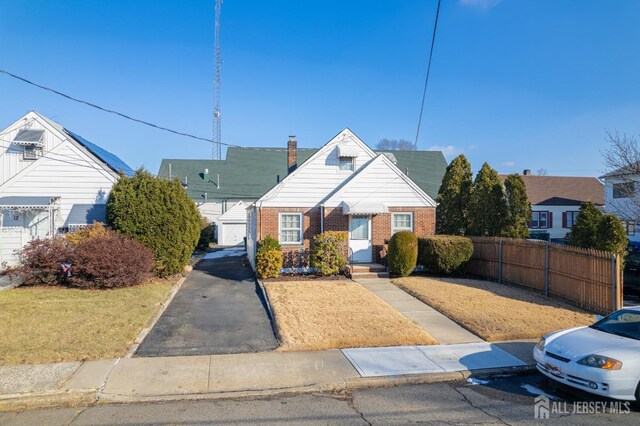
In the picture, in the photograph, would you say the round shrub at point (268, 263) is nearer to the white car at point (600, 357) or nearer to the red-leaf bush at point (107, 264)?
the red-leaf bush at point (107, 264)

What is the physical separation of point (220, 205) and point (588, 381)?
131ft

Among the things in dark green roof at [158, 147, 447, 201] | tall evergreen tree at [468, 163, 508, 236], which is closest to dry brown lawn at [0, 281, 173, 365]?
tall evergreen tree at [468, 163, 508, 236]

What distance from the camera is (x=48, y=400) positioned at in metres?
5.65

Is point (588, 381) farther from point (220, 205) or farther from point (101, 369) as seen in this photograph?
point (220, 205)

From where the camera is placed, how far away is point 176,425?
5008mm

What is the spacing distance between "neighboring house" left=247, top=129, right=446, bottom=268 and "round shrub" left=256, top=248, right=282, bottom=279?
3.64ft

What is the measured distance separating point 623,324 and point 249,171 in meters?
39.9

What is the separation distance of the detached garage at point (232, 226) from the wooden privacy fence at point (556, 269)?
2485cm

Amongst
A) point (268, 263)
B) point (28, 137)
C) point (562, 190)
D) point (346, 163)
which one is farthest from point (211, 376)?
point (562, 190)

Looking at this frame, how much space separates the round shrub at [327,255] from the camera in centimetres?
1603

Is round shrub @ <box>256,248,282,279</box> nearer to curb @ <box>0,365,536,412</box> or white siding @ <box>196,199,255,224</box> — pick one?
curb @ <box>0,365,536,412</box>

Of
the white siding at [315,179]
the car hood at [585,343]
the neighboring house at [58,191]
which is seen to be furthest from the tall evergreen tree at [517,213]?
the neighboring house at [58,191]

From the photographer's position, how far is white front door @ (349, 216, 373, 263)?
57.3 ft

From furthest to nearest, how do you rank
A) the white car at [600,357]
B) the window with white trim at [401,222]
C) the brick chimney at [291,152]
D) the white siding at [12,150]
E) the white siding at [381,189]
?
1. the brick chimney at [291,152]
2. the white siding at [12,150]
3. the window with white trim at [401,222]
4. the white siding at [381,189]
5. the white car at [600,357]
